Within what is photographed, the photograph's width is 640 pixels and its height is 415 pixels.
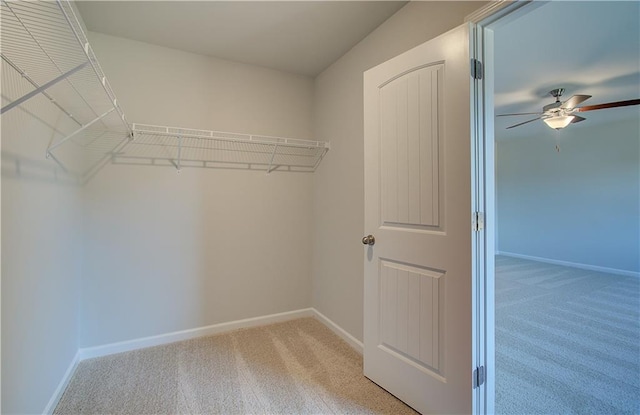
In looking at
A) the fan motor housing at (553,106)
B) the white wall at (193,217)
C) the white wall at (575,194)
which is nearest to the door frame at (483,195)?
the white wall at (193,217)

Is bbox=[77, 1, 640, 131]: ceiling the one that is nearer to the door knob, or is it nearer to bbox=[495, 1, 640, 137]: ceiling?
bbox=[495, 1, 640, 137]: ceiling

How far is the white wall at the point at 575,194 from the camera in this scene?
15.0 feet

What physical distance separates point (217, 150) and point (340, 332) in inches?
75.5

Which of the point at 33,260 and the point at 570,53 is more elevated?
the point at 570,53

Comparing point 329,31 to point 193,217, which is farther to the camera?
point 193,217

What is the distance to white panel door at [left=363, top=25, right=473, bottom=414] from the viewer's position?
137 cm

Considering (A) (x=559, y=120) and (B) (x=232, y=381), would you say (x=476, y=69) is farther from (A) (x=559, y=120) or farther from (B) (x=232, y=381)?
(A) (x=559, y=120)

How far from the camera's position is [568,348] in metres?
2.24

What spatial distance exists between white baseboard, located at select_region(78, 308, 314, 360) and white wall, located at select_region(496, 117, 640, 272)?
5245 mm

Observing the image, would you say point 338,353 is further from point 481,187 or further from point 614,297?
point 614,297

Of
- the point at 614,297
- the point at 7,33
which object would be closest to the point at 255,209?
the point at 7,33

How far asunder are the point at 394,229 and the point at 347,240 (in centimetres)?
75

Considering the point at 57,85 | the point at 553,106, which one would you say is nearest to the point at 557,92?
the point at 553,106

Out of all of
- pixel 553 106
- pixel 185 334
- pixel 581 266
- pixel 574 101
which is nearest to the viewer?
pixel 185 334
